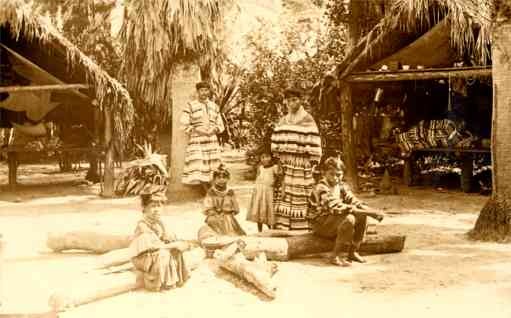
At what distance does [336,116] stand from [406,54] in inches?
123

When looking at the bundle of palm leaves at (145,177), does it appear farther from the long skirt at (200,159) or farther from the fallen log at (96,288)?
the long skirt at (200,159)

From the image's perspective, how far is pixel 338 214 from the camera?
636 centimetres

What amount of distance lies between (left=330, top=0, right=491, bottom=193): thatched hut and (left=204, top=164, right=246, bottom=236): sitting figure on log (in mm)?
5306

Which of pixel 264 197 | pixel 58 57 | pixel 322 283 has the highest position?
pixel 58 57

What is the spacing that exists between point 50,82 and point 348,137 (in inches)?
246

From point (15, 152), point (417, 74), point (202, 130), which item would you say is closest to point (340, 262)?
point (202, 130)

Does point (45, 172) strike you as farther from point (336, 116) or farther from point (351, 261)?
point (351, 261)

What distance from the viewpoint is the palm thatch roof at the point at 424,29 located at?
33.7 ft

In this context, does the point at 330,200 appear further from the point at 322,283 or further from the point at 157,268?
the point at 157,268

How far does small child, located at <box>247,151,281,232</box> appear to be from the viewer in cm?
725

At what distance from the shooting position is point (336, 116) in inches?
590

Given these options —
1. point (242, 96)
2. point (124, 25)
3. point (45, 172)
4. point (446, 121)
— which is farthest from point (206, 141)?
point (45, 172)

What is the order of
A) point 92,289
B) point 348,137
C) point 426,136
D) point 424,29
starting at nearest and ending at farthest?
1. point 92,289
2. point 424,29
3. point 348,137
4. point 426,136

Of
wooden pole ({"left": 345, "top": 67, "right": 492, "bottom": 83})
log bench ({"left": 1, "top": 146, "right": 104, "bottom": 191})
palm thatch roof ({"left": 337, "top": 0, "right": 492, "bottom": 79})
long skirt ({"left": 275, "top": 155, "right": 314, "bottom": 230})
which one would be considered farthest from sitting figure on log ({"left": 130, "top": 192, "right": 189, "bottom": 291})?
log bench ({"left": 1, "top": 146, "right": 104, "bottom": 191})
